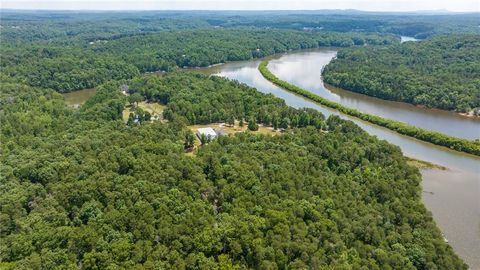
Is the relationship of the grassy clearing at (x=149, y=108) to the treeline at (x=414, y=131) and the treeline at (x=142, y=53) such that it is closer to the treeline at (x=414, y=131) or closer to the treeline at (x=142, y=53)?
the treeline at (x=142, y=53)

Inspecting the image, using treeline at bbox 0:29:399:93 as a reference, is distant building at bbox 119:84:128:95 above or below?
below

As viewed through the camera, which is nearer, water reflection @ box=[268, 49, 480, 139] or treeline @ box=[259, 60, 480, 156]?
treeline @ box=[259, 60, 480, 156]

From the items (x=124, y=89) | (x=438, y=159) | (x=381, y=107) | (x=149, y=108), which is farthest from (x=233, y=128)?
(x=381, y=107)

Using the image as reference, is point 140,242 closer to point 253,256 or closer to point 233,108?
point 253,256

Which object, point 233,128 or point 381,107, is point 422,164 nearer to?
point 233,128

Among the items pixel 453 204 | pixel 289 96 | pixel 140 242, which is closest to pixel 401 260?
pixel 453 204

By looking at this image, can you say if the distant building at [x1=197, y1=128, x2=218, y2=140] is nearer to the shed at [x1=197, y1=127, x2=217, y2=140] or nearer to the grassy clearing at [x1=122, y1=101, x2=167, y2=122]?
the shed at [x1=197, y1=127, x2=217, y2=140]

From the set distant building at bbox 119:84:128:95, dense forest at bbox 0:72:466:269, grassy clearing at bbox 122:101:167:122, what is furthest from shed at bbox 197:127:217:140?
distant building at bbox 119:84:128:95
